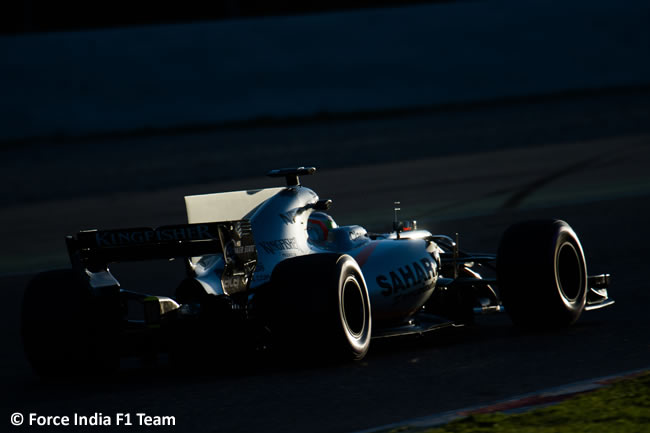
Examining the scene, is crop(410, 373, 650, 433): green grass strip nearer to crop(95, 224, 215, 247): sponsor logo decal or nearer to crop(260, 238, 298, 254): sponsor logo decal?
crop(95, 224, 215, 247): sponsor logo decal

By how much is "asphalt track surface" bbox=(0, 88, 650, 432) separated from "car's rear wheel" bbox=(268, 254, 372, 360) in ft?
0.50

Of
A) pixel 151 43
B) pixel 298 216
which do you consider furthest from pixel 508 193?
pixel 151 43

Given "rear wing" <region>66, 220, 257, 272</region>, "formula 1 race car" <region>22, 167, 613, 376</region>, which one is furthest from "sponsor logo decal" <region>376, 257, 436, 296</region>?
"rear wing" <region>66, 220, 257, 272</region>

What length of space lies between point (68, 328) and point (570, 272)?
3480mm

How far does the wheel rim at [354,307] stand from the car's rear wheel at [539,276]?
128 cm

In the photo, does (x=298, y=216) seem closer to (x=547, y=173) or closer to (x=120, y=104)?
(x=547, y=173)

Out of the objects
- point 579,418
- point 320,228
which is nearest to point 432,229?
point 320,228

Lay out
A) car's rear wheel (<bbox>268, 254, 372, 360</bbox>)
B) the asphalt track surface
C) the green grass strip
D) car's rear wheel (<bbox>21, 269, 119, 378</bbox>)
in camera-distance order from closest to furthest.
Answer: the green grass strip, the asphalt track surface, car's rear wheel (<bbox>268, 254, 372, 360</bbox>), car's rear wheel (<bbox>21, 269, 119, 378</bbox>)

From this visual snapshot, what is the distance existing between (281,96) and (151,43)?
3910 millimetres

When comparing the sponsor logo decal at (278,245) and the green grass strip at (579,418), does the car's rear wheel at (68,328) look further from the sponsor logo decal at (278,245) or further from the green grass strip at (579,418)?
the green grass strip at (579,418)

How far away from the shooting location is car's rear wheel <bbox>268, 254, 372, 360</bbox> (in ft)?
22.1

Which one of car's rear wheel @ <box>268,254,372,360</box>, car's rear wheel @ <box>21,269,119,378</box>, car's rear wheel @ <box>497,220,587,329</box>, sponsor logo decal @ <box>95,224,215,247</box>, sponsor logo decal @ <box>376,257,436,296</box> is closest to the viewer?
car's rear wheel @ <box>268,254,372,360</box>

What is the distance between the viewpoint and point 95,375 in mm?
7441

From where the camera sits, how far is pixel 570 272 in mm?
8273
